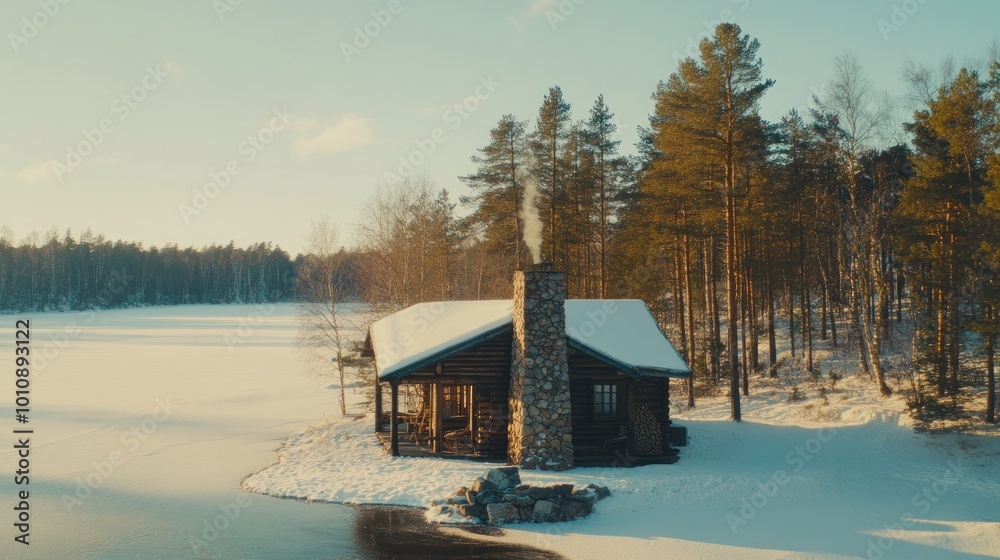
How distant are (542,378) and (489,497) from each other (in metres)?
3.82

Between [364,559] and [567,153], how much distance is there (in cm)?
2347

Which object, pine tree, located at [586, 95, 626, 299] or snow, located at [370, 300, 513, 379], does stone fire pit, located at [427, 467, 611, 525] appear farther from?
pine tree, located at [586, 95, 626, 299]

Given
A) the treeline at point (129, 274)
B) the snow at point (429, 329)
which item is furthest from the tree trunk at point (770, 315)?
the treeline at point (129, 274)

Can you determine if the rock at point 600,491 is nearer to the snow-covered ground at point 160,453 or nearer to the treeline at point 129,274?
the snow-covered ground at point 160,453

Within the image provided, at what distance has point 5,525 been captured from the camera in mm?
13828

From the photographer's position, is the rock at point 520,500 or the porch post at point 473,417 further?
the porch post at point 473,417

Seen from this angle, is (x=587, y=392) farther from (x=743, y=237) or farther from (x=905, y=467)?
(x=743, y=237)

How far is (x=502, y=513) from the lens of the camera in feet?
46.1

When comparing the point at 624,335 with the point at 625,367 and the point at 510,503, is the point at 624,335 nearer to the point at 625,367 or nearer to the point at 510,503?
the point at 625,367

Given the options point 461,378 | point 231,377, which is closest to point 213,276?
point 231,377

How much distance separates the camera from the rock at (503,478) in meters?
14.5
